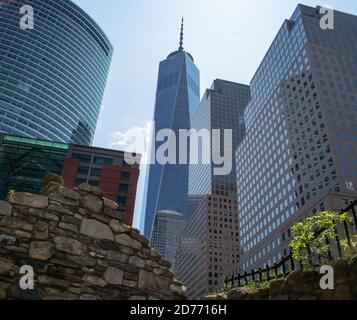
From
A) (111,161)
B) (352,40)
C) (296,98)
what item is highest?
(352,40)

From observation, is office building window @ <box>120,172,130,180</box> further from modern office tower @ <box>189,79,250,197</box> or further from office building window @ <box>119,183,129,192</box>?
modern office tower @ <box>189,79,250,197</box>

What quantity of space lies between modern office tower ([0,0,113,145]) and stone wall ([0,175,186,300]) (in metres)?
132

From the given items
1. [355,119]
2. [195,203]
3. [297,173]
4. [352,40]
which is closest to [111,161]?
[297,173]

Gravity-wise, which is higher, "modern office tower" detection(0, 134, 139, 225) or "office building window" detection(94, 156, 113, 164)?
"office building window" detection(94, 156, 113, 164)

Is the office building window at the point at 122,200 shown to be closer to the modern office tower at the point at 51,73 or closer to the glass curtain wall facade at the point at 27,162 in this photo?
the glass curtain wall facade at the point at 27,162

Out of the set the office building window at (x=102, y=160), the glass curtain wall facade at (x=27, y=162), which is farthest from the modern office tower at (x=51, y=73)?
the office building window at (x=102, y=160)

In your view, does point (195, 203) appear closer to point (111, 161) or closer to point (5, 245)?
point (111, 161)

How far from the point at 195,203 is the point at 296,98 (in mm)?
92699

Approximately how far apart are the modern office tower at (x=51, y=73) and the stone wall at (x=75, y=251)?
131754 millimetres

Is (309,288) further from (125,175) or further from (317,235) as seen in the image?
(125,175)

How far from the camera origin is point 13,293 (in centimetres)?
538

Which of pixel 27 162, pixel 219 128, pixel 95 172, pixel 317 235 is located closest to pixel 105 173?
pixel 95 172

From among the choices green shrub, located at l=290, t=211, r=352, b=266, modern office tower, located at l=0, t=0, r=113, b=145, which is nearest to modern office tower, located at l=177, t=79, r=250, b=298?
modern office tower, located at l=0, t=0, r=113, b=145

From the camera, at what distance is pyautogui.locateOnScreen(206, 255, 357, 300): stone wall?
586 centimetres
